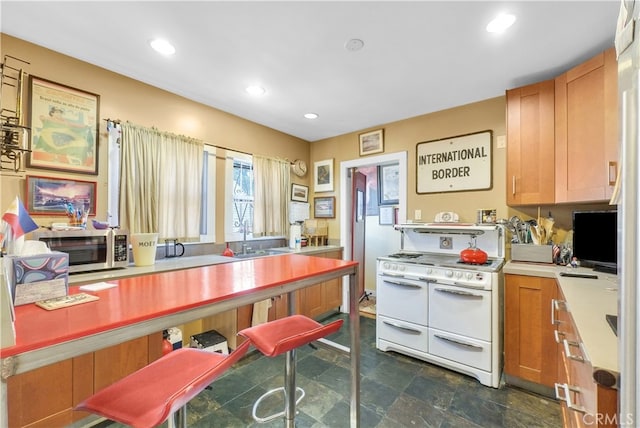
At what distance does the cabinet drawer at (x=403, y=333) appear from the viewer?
236 centimetres

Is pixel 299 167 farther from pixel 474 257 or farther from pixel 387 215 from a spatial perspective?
pixel 474 257

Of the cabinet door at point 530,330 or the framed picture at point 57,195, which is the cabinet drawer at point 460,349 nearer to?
the cabinet door at point 530,330

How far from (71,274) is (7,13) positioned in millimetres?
1599

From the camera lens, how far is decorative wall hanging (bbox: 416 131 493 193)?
268cm

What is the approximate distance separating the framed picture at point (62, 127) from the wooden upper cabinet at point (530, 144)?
3.47 m

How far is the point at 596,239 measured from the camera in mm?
1945

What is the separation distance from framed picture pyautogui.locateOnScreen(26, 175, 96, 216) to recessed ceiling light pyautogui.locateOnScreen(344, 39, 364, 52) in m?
2.21

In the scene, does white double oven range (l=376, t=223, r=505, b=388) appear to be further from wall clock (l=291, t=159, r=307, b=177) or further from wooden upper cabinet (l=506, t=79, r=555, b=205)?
wall clock (l=291, t=159, r=307, b=177)

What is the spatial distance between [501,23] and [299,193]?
2.82 m

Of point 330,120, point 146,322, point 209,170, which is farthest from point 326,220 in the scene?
point 146,322

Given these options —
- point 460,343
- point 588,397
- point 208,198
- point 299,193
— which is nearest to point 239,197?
point 208,198

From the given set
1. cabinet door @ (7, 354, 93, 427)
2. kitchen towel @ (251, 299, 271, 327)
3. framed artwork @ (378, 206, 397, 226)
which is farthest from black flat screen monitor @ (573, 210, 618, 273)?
cabinet door @ (7, 354, 93, 427)

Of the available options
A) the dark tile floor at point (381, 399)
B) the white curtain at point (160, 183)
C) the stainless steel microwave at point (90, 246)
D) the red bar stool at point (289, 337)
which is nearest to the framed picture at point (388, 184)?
the dark tile floor at point (381, 399)

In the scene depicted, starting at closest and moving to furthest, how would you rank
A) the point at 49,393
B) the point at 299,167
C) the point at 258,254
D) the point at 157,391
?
1. the point at 157,391
2. the point at 49,393
3. the point at 258,254
4. the point at 299,167
